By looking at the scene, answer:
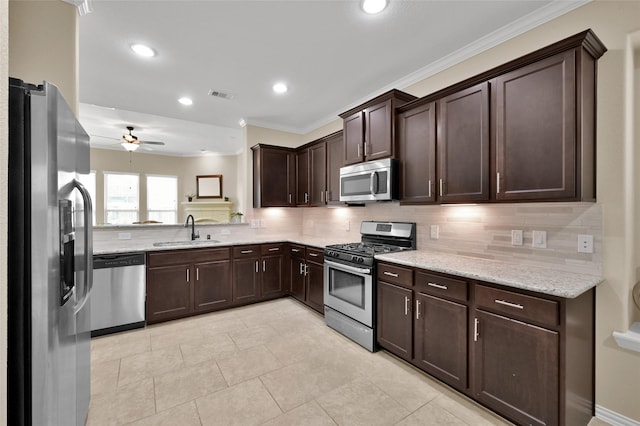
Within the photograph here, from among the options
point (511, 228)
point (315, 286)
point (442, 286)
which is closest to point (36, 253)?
point (442, 286)

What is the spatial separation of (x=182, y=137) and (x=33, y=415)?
6146 millimetres

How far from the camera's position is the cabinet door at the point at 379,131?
9.58ft

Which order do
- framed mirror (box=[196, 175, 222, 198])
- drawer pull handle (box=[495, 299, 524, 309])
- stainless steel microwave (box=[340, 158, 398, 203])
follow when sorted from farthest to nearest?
1. framed mirror (box=[196, 175, 222, 198])
2. stainless steel microwave (box=[340, 158, 398, 203])
3. drawer pull handle (box=[495, 299, 524, 309])

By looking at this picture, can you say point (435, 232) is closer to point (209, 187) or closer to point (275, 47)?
point (275, 47)

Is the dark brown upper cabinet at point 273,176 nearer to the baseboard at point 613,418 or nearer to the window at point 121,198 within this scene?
the baseboard at point 613,418

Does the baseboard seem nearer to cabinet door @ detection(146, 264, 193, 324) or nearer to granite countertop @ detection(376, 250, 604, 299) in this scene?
granite countertop @ detection(376, 250, 604, 299)

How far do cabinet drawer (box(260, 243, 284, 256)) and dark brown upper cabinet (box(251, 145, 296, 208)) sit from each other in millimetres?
692

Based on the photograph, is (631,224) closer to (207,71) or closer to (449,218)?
(449,218)

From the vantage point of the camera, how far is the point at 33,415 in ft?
3.16

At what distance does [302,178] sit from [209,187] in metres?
4.66

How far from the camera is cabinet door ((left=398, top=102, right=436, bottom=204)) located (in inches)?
102

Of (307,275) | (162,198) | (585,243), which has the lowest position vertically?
(307,275)

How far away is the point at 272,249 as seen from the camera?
4281 mm

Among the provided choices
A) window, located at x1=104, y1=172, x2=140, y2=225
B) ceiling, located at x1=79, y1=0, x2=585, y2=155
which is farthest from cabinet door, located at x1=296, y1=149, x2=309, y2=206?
window, located at x1=104, y1=172, x2=140, y2=225
